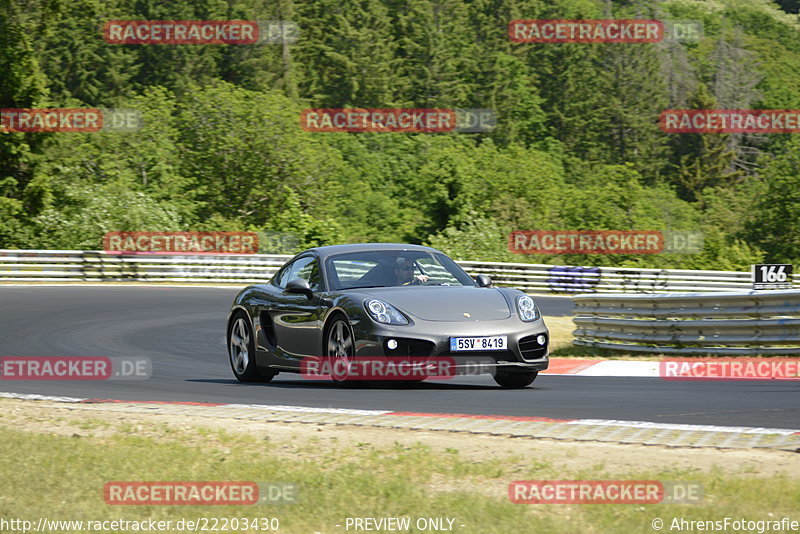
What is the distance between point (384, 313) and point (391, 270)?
1093 mm

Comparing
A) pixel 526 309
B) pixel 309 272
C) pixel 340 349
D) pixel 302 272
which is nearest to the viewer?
pixel 526 309

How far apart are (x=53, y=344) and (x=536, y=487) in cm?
1170

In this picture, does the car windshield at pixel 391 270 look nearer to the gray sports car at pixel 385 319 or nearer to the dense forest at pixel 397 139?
the gray sports car at pixel 385 319

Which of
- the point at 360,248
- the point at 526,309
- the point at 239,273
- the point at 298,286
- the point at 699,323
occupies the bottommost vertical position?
the point at 239,273

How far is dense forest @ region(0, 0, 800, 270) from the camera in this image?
4281 cm

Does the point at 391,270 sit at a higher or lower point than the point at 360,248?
lower

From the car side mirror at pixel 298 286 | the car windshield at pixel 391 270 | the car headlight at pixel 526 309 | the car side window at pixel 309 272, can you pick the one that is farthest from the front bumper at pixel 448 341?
the car side window at pixel 309 272

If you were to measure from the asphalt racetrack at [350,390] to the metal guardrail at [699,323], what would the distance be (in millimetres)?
2415

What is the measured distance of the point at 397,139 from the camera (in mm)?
82438

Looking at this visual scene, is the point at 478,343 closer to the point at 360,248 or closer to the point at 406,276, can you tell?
the point at 406,276

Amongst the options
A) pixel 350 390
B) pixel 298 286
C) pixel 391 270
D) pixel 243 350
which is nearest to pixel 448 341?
pixel 350 390

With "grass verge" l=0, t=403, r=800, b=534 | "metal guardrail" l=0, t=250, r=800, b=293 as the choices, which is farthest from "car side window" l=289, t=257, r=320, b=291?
"metal guardrail" l=0, t=250, r=800, b=293

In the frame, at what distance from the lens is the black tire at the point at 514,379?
10.6 meters

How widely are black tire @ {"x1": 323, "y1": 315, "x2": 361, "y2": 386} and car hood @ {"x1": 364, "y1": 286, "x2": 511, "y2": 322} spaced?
1.24 feet
